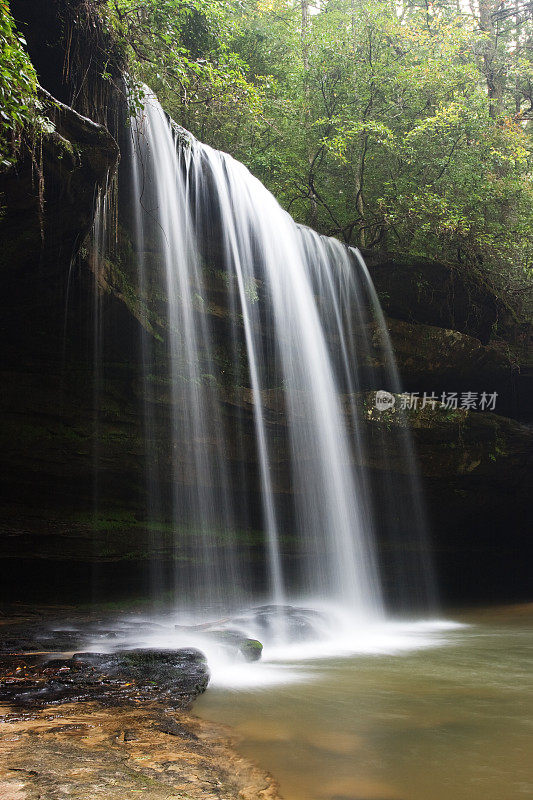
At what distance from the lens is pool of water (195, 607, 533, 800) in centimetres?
265

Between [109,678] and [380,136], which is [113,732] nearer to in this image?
[109,678]

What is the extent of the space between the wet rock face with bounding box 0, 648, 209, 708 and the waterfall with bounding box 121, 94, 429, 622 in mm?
4749

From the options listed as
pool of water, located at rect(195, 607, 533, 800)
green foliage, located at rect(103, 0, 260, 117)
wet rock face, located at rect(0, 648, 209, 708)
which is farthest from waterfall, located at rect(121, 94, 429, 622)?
wet rock face, located at rect(0, 648, 209, 708)

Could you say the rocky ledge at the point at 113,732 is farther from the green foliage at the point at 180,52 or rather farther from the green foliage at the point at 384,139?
the green foliage at the point at 384,139

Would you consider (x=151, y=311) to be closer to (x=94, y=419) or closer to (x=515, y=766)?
(x=94, y=419)

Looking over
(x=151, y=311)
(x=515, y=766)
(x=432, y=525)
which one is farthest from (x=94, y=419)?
(x=432, y=525)

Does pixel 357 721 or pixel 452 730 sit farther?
pixel 357 721

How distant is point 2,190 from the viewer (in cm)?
617

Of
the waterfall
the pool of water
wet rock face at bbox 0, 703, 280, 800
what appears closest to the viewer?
wet rock face at bbox 0, 703, 280, 800

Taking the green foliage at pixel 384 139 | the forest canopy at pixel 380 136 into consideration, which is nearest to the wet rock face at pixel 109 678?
the green foliage at pixel 384 139

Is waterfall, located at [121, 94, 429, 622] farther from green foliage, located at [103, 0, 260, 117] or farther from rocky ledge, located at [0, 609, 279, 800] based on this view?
rocky ledge, located at [0, 609, 279, 800]

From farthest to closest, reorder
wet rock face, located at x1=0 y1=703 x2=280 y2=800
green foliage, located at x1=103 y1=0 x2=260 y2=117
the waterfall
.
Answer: the waterfall, green foliage, located at x1=103 y1=0 x2=260 y2=117, wet rock face, located at x1=0 y1=703 x2=280 y2=800

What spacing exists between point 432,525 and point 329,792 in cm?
1106

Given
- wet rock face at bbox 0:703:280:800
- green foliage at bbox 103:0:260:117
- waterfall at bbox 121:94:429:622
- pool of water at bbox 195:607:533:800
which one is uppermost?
green foliage at bbox 103:0:260:117
